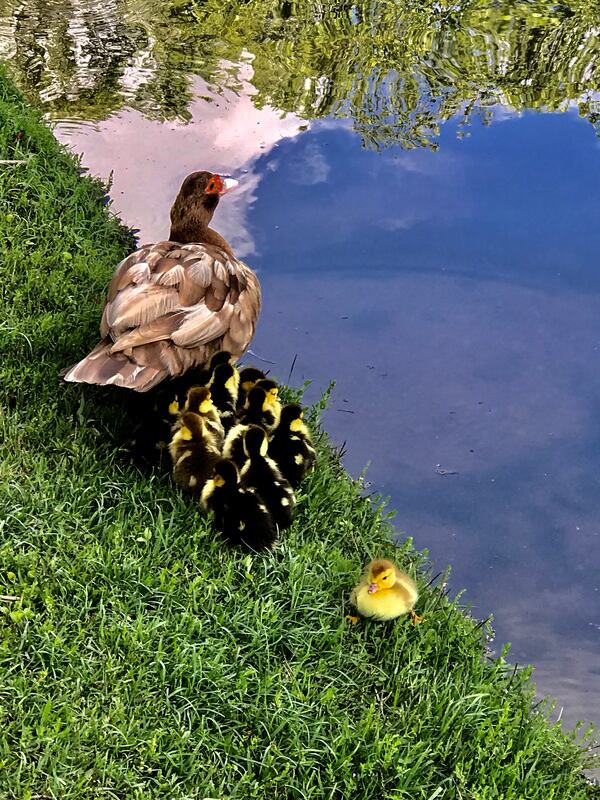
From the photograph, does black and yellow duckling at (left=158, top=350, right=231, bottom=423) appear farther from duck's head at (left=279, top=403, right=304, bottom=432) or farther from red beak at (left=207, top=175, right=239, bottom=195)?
red beak at (left=207, top=175, right=239, bottom=195)

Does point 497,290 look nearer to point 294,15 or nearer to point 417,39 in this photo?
point 417,39

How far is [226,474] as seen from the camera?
12.3 ft

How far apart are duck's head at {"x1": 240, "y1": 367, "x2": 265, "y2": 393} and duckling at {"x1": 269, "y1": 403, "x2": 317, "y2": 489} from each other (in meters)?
0.30

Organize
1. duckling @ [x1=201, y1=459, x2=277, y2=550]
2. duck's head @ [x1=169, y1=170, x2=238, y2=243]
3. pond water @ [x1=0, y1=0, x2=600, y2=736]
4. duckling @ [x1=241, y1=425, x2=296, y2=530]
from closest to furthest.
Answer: duckling @ [x1=201, y1=459, x2=277, y2=550]
duckling @ [x1=241, y1=425, x2=296, y2=530]
pond water @ [x1=0, y1=0, x2=600, y2=736]
duck's head @ [x1=169, y1=170, x2=238, y2=243]

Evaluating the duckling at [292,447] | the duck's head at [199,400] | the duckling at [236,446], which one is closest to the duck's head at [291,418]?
the duckling at [292,447]

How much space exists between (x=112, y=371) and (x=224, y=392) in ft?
1.80

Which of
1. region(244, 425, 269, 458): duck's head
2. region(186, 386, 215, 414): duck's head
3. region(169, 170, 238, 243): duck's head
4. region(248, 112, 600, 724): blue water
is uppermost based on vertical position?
region(169, 170, 238, 243): duck's head

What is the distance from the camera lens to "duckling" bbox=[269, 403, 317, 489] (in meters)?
4.07

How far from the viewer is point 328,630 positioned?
11.6ft

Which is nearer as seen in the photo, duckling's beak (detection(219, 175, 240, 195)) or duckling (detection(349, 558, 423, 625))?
duckling (detection(349, 558, 423, 625))

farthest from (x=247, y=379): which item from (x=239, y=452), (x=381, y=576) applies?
(x=381, y=576)

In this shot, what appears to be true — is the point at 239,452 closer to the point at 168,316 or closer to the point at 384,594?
the point at 168,316

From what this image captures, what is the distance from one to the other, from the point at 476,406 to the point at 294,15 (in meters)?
5.11

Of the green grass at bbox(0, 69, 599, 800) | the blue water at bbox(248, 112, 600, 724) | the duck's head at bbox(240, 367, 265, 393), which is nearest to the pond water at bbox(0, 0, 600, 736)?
the blue water at bbox(248, 112, 600, 724)
